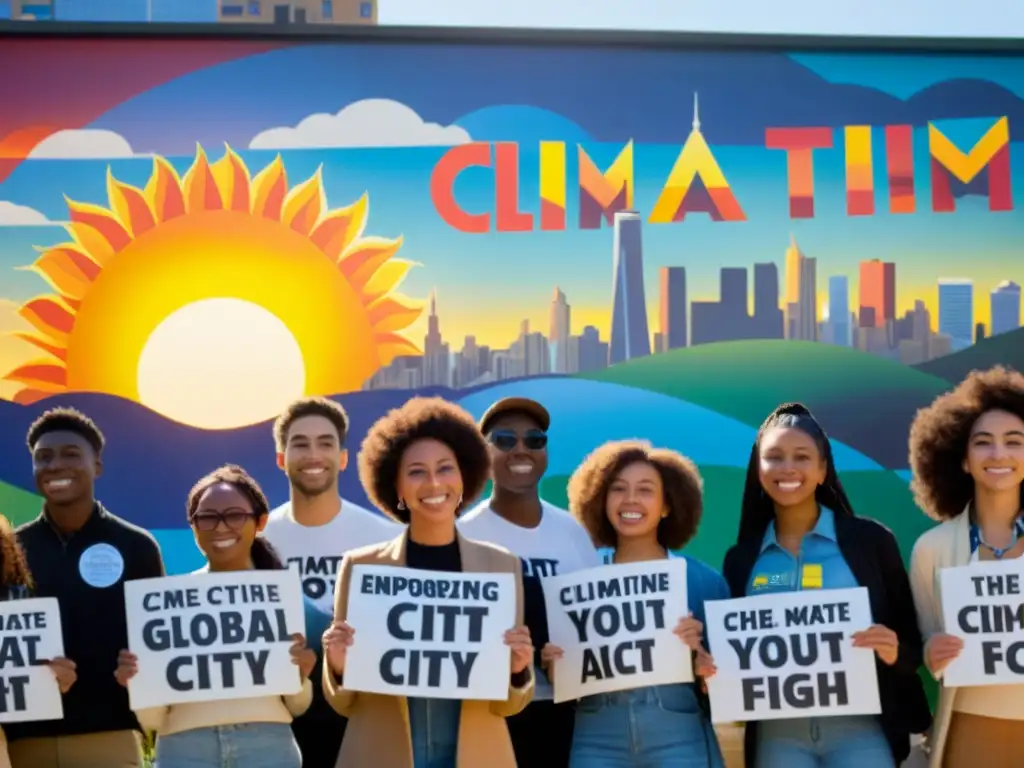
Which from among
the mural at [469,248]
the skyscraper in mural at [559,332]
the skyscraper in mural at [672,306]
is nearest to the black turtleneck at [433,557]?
the mural at [469,248]

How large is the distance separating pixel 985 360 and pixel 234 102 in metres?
4.04

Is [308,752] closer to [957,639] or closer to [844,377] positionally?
[957,639]

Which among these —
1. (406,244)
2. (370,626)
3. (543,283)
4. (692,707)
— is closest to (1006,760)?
(692,707)

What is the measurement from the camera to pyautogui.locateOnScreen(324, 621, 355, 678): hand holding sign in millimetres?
4461

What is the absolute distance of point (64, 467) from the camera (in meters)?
5.23

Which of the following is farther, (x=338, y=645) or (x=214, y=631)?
(x=214, y=631)

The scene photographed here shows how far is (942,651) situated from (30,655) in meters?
3.10

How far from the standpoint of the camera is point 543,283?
6.86 meters

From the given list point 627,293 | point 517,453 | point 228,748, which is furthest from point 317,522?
point 627,293

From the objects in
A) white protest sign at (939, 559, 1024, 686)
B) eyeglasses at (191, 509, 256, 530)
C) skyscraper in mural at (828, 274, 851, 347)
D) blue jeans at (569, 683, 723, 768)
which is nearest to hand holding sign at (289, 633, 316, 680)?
eyeglasses at (191, 509, 256, 530)

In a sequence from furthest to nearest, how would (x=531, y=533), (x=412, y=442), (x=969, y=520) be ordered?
1. (x=531, y=533)
2. (x=969, y=520)
3. (x=412, y=442)

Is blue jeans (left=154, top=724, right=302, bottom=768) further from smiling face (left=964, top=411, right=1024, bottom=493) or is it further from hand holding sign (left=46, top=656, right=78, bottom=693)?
smiling face (left=964, top=411, right=1024, bottom=493)

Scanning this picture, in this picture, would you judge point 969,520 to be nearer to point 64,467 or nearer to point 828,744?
point 828,744

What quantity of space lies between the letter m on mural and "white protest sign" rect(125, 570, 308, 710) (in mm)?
4155
